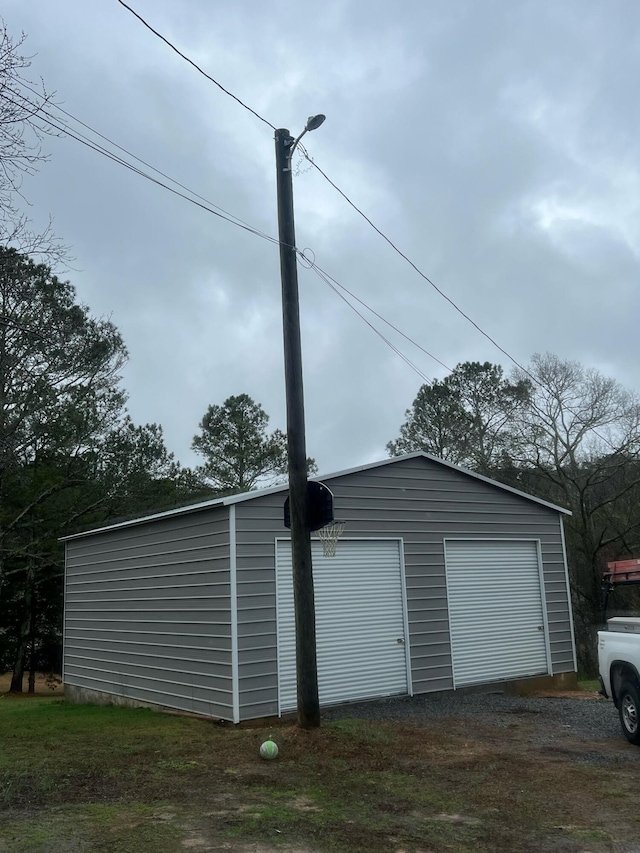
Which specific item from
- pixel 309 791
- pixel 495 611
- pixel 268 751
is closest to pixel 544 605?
pixel 495 611

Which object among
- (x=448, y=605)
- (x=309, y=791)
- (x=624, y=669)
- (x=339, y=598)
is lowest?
(x=309, y=791)

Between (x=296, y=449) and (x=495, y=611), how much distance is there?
6360 mm

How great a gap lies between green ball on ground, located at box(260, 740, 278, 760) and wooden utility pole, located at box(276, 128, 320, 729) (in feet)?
2.55

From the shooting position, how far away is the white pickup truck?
7.94 m

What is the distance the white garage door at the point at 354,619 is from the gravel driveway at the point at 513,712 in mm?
341

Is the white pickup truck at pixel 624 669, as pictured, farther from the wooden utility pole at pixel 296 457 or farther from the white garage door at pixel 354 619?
the white garage door at pixel 354 619

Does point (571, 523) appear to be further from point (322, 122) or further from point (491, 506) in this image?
point (322, 122)

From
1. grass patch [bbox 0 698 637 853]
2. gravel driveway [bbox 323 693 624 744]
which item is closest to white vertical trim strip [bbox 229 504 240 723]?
grass patch [bbox 0 698 637 853]

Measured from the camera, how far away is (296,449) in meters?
8.48

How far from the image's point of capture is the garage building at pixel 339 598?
10125 mm

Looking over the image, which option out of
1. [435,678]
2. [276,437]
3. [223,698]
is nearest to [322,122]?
[223,698]

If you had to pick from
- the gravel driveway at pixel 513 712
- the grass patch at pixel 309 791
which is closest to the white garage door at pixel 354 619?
the gravel driveway at pixel 513 712

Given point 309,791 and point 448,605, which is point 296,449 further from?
point 448,605

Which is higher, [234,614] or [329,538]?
[329,538]
